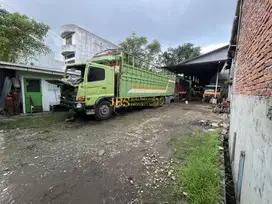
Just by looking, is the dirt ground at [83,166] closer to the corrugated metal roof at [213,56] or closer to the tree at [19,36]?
the tree at [19,36]

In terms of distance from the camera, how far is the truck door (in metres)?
5.12

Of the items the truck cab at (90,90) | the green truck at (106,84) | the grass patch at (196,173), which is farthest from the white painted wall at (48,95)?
the grass patch at (196,173)

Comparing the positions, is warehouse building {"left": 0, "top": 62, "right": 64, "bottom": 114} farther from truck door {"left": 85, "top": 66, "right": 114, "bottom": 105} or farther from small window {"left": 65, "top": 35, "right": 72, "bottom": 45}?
small window {"left": 65, "top": 35, "right": 72, "bottom": 45}

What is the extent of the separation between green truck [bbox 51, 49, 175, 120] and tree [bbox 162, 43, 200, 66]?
57.9ft

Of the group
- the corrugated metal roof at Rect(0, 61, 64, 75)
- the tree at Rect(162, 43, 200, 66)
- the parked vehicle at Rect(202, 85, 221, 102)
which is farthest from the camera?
the tree at Rect(162, 43, 200, 66)

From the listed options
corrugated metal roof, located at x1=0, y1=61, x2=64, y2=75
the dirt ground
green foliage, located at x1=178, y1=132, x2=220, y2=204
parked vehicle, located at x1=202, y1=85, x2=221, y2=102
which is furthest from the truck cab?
parked vehicle, located at x1=202, y1=85, x2=221, y2=102

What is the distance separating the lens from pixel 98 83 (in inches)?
212

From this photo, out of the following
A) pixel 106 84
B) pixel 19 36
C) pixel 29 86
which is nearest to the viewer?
pixel 106 84

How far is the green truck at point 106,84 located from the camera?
5055 millimetres

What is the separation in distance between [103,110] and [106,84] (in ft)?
3.63

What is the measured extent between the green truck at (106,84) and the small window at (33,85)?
2191 mm

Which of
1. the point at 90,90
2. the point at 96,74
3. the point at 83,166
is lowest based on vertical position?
the point at 83,166

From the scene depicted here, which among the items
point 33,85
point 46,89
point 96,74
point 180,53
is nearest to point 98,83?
point 96,74

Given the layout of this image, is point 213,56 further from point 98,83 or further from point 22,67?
point 22,67
